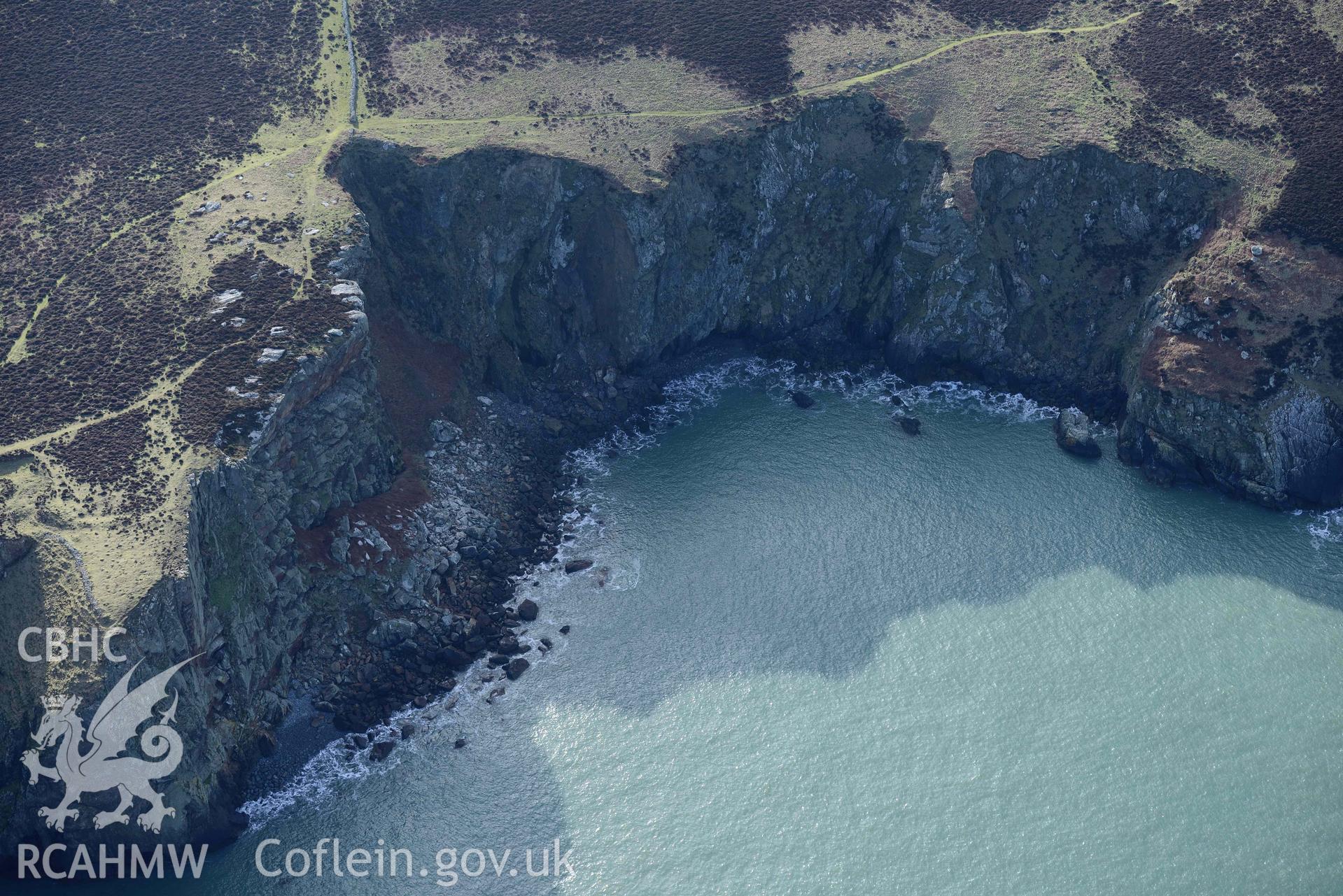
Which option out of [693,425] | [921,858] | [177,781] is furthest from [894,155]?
[177,781]

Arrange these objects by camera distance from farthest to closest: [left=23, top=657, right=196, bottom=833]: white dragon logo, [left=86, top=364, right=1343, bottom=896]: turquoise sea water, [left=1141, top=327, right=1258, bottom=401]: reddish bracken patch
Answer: [left=1141, top=327, right=1258, bottom=401]: reddish bracken patch → [left=86, top=364, right=1343, bottom=896]: turquoise sea water → [left=23, top=657, right=196, bottom=833]: white dragon logo

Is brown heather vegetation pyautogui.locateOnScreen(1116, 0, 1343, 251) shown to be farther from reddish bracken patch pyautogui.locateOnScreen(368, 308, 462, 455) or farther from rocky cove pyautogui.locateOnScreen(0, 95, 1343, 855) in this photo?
reddish bracken patch pyautogui.locateOnScreen(368, 308, 462, 455)

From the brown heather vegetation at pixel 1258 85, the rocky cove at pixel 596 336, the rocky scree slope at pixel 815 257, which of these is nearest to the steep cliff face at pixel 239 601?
the rocky cove at pixel 596 336

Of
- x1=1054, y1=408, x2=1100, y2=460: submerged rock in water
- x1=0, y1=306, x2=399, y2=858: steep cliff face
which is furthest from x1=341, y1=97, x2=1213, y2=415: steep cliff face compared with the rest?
x1=0, y1=306, x2=399, y2=858: steep cliff face

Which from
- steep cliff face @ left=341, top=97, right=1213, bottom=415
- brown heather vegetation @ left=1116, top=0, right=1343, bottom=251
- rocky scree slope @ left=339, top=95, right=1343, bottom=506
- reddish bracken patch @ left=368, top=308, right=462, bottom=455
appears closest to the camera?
reddish bracken patch @ left=368, top=308, right=462, bottom=455

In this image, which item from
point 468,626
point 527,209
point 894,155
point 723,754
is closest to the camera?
point 723,754

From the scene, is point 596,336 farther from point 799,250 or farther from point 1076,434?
point 1076,434

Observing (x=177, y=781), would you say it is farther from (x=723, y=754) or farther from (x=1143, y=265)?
(x=1143, y=265)
